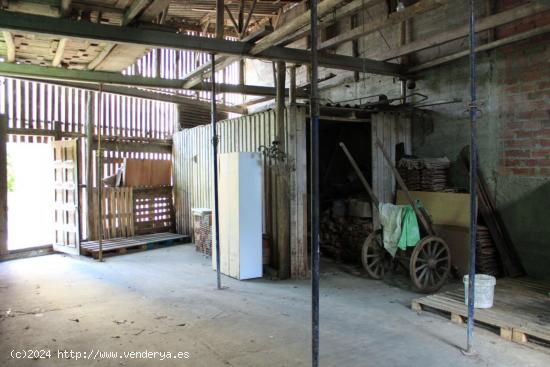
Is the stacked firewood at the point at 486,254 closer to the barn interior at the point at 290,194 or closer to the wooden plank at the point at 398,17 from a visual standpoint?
the barn interior at the point at 290,194

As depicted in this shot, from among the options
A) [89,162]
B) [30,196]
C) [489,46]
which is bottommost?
[30,196]

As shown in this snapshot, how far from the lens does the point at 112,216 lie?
1055 cm

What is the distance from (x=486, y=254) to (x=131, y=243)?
747 centimetres

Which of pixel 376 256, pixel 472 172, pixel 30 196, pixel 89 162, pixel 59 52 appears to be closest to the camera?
pixel 472 172

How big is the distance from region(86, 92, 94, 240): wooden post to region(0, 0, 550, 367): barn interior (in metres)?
0.05

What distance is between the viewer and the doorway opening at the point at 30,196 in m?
10.1

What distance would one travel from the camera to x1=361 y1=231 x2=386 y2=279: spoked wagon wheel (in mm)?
7049

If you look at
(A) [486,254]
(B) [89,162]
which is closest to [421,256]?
(A) [486,254]

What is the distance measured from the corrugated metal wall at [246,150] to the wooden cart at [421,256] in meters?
0.95

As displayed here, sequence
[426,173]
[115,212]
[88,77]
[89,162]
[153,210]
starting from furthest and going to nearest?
[153,210] → [115,212] → [89,162] → [426,173] → [88,77]

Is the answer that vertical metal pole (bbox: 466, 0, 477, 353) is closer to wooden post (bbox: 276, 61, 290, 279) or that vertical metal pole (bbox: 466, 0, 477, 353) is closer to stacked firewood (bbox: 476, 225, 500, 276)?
stacked firewood (bbox: 476, 225, 500, 276)

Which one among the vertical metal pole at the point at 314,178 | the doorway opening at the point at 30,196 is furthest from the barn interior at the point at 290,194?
the doorway opening at the point at 30,196

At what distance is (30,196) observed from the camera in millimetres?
16594

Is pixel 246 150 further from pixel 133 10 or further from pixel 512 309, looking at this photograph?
pixel 512 309
